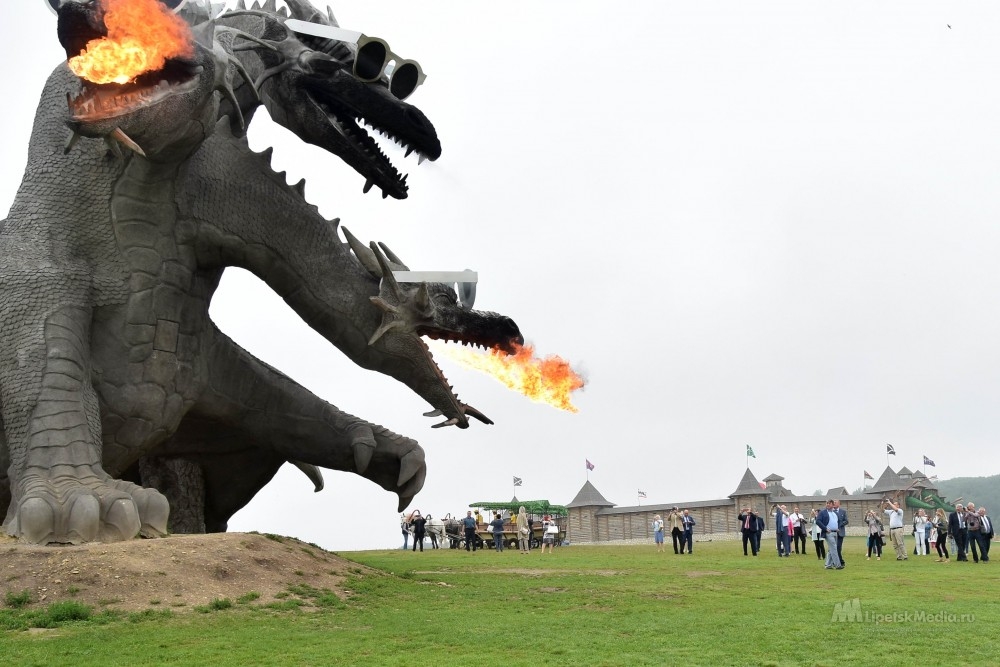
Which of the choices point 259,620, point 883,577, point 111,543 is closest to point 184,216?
point 111,543

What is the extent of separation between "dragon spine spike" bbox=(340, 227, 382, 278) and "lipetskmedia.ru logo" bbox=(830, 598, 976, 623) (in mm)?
5758

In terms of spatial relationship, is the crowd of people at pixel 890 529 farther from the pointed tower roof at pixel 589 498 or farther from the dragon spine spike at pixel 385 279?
the pointed tower roof at pixel 589 498

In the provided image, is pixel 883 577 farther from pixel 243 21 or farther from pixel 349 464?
pixel 243 21

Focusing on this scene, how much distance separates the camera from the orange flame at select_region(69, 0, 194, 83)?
8.33m

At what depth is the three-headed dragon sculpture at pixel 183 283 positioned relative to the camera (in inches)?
347

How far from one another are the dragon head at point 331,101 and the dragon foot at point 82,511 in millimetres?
4504

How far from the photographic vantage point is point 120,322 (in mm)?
10211

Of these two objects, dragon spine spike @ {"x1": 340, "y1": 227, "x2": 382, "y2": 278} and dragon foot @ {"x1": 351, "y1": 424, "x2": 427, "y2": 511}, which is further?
dragon foot @ {"x1": 351, "y1": 424, "x2": 427, "y2": 511}

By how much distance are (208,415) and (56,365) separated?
2608 mm

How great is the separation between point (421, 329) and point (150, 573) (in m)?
4.07

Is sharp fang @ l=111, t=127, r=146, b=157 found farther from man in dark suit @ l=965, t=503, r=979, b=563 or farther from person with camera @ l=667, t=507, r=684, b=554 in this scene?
man in dark suit @ l=965, t=503, r=979, b=563

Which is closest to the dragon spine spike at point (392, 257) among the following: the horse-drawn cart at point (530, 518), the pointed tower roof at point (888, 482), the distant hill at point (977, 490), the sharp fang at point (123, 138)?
the sharp fang at point (123, 138)

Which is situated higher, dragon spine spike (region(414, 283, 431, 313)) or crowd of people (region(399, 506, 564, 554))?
dragon spine spike (region(414, 283, 431, 313))

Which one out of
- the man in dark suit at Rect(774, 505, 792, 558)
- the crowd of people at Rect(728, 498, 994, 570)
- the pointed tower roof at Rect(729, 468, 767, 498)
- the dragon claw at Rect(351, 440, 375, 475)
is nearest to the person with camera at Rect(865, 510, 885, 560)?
the crowd of people at Rect(728, 498, 994, 570)
